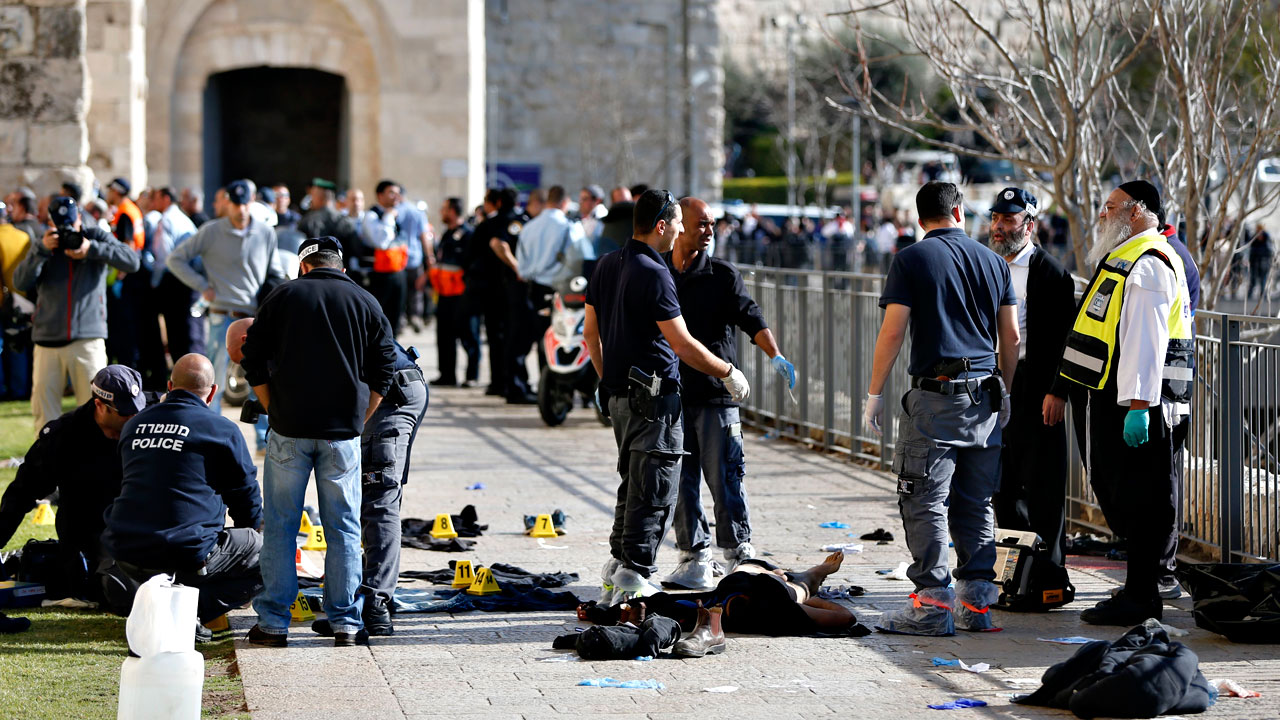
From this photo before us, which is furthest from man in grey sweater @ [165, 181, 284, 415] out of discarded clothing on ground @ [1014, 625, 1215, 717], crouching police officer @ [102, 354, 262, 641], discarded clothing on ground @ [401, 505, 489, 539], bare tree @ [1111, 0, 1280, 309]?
discarded clothing on ground @ [1014, 625, 1215, 717]

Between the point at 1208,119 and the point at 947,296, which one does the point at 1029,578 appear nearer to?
the point at 947,296

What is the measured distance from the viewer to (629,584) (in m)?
7.36

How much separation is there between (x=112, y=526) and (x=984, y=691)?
11.8 feet

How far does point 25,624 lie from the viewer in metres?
7.33

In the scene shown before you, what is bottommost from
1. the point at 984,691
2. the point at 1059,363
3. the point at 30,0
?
the point at 984,691

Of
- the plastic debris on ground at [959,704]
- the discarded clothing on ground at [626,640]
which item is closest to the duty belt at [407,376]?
the discarded clothing on ground at [626,640]

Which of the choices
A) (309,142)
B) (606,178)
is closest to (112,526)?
(309,142)

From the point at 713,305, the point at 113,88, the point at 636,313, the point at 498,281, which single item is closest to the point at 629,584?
the point at 636,313

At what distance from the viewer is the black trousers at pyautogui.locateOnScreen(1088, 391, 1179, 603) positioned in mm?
7191

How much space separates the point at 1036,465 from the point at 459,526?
3.47m

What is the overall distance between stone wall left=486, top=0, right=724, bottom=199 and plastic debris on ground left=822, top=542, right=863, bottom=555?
3454 cm

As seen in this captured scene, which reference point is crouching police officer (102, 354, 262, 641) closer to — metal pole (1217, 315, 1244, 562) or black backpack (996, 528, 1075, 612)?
black backpack (996, 528, 1075, 612)

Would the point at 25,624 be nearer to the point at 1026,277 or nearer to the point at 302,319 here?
the point at 302,319

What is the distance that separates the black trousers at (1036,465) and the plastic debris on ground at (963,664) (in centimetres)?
137
